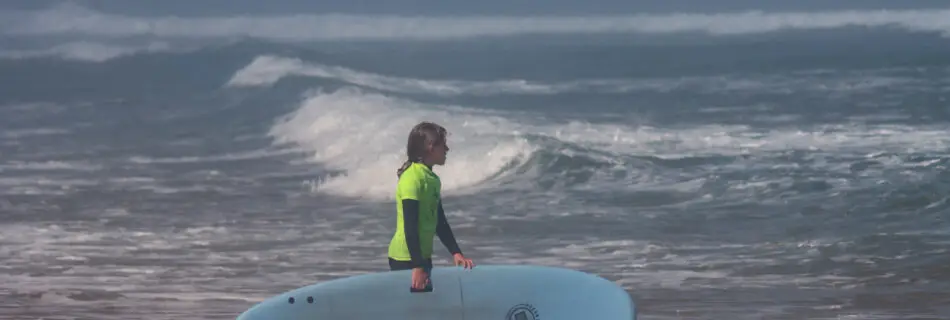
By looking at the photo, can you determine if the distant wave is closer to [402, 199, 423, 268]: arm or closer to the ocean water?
the ocean water

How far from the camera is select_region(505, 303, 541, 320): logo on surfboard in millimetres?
2947

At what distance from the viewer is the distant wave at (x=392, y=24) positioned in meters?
16.2

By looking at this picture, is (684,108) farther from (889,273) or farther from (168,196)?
(889,273)

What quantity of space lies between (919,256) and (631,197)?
2.66m

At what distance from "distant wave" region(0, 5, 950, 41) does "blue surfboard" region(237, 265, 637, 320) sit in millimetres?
12783

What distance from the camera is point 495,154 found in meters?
10.5

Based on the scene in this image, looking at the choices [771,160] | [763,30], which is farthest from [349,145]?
[763,30]

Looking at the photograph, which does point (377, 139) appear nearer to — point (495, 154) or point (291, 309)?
point (495, 154)

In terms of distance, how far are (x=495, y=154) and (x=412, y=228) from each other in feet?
24.5

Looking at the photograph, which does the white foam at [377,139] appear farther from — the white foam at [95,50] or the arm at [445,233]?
the arm at [445,233]

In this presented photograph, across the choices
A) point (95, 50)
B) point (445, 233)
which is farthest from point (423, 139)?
point (95, 50)

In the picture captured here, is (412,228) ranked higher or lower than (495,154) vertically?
lower

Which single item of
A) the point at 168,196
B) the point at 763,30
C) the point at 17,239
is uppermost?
the point at 763,30

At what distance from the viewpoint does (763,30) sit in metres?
17.8
